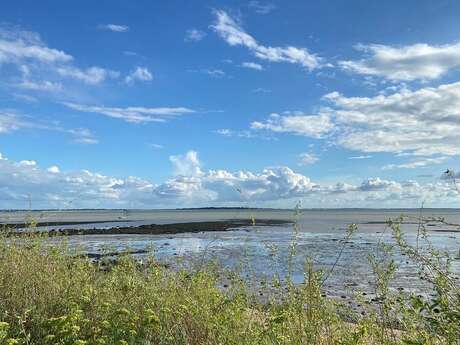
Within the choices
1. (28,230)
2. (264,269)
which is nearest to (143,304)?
(28,230)

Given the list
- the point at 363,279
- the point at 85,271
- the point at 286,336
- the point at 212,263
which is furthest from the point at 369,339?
the point at 363,279

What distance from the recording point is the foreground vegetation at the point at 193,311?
475 cm

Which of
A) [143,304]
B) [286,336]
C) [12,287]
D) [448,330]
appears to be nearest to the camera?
[448,330]

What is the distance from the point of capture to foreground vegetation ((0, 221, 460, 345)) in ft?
15.6

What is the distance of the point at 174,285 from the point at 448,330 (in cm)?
425

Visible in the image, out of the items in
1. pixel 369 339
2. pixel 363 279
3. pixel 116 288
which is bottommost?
pixel 363 279

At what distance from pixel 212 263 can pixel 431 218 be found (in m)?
4.71

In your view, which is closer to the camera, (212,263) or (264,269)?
(212,263)

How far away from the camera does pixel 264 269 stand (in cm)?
2041

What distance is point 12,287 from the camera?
7023mm

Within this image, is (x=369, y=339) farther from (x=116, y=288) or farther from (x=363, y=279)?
(x=363, y=279)

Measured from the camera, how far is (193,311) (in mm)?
5883

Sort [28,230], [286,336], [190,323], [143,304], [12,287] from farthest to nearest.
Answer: [28,230] → [12,287] → [143,304] → [190,323] → [286,336]

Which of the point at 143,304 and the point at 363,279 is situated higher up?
the point at 143,304
